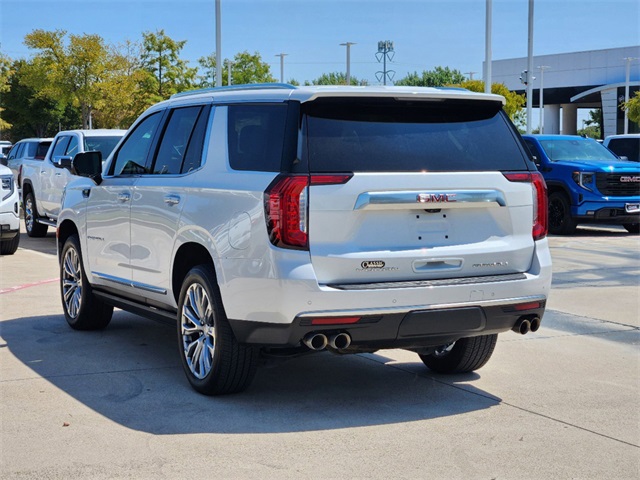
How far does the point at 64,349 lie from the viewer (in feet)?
26.2

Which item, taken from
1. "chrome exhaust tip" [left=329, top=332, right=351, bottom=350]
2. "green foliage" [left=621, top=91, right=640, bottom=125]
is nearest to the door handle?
"chrome exhaust tip" [left=329, top=332, right=351, bottom=350]

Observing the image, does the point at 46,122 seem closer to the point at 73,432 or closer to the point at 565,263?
the point at 565,263

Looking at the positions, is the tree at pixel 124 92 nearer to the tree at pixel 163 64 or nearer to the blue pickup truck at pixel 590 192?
the tree at pixel 163 64

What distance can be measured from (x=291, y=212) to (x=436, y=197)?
2.97 ft

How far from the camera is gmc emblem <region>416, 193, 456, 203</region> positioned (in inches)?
231

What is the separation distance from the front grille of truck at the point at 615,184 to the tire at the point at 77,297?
12267 millimetres

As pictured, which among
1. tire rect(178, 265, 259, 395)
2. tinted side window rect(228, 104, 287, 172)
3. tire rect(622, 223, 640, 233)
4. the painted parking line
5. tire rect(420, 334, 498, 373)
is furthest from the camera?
tire rect(622, 223, 640, 233)

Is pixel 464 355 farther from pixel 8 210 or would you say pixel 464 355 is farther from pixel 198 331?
pixel 8 210

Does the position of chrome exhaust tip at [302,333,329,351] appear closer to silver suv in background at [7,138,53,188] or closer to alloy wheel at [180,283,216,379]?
alloy wheel at [180,283,216,379]

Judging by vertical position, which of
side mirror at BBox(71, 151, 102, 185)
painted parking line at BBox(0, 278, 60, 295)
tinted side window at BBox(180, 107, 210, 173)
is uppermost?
tinted side window at BBox(180, 107, 210, 173)

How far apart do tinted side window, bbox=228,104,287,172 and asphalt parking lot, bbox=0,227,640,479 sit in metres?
1.51

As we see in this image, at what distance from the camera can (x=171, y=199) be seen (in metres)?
6.88

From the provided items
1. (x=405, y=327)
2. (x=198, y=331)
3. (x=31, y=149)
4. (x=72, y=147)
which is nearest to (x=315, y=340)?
(x=405, y=327)

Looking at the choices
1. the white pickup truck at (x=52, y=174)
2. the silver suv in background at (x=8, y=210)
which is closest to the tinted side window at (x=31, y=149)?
the white pickup truck at (x=52, y=174)
